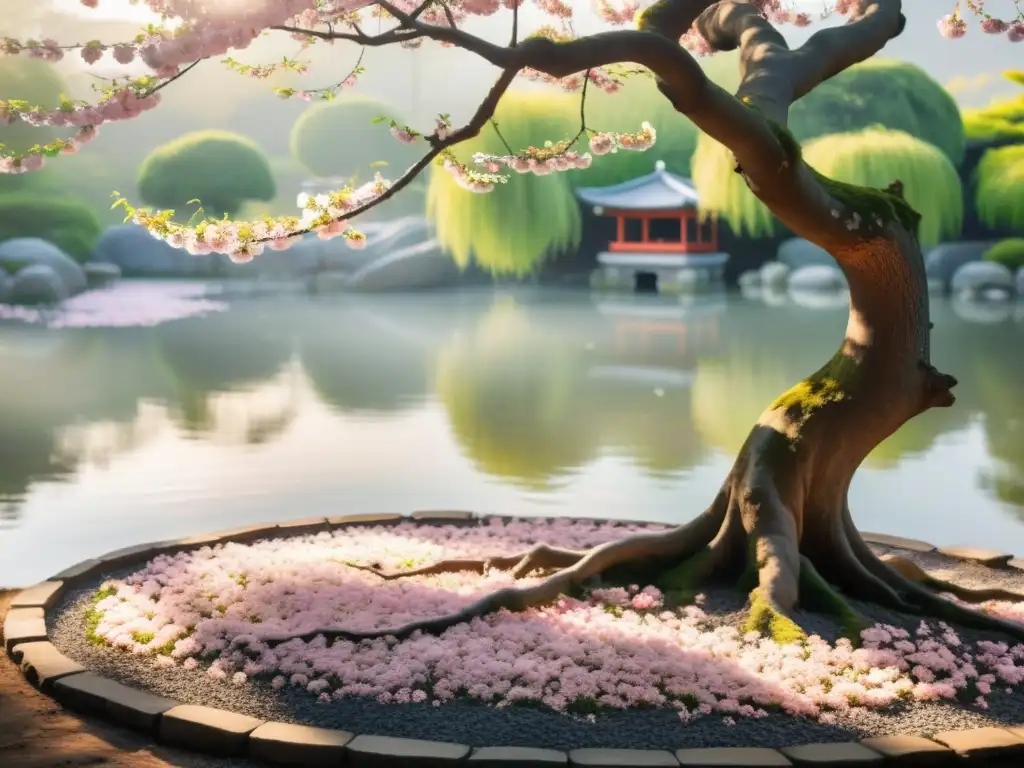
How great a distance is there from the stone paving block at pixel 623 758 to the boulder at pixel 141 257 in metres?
28.4

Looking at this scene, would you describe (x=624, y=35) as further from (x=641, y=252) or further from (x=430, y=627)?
(x=641, y=252)

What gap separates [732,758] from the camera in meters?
3.04

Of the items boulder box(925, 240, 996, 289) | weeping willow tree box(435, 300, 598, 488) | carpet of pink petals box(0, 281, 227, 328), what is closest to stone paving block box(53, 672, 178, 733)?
weeping willow tree box(435, 300, 598, 488)

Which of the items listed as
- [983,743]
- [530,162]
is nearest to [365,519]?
[530,162]

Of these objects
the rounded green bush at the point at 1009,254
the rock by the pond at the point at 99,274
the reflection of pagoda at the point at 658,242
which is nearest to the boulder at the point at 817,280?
the reflection of pagoda at the point at 658,242

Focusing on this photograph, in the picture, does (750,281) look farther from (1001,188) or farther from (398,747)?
(398,747)

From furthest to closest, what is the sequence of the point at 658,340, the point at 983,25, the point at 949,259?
the point at 949,259 < the point at 658,340 < the point at 983,25

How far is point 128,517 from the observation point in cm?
667

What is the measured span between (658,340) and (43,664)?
13.4 metres

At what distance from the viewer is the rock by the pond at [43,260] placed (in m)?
24.0

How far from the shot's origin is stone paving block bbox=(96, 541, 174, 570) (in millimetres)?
4926

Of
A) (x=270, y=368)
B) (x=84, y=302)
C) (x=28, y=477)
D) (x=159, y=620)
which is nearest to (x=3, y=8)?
(x=84, y=302)

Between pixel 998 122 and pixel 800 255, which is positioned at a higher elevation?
pixel 998 122

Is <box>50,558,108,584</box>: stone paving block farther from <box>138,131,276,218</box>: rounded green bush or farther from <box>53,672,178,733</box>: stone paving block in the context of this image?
<box>138,131,276,218</box>: rounded green bush
